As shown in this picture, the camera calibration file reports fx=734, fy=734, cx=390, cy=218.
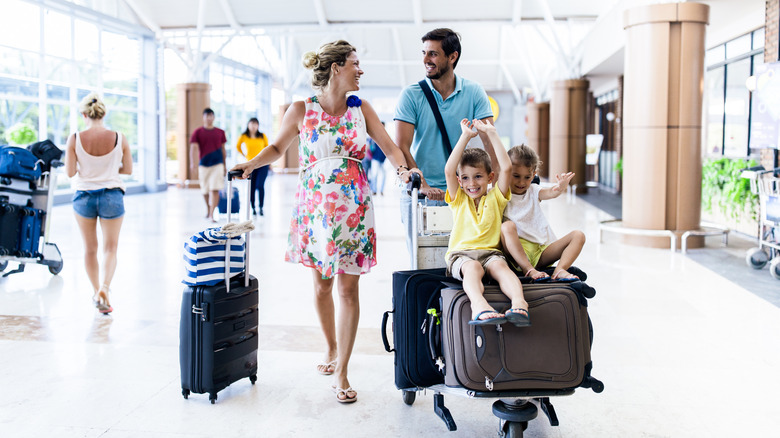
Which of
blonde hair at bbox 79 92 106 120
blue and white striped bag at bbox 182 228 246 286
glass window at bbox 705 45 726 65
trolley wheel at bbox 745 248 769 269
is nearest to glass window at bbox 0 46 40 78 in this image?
blonde hair at bbox 79 92 106 120

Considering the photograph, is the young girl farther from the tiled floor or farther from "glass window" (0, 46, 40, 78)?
"glass window" (0, 46, 40, 78)

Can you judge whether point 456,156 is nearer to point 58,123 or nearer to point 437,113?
point 437,113

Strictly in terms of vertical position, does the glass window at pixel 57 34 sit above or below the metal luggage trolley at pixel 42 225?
above

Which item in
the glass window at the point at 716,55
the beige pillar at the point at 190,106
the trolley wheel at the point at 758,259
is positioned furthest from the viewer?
the beige pillar at the point at 190,106

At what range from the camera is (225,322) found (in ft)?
12.3

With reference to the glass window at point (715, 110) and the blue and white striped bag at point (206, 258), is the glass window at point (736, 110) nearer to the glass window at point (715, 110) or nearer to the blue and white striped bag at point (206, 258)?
the glass window at point (715, 110)

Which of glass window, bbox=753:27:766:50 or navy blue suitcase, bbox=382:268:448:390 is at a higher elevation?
glass window, bbox=753:27:766:50

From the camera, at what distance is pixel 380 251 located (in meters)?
9.10

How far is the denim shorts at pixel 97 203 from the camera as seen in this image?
5.60 meters

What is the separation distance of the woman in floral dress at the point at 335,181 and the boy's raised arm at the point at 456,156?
0.37 meters

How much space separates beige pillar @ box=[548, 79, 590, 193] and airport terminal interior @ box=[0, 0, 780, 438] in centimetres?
6

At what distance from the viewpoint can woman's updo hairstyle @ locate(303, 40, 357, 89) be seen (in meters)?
3.73

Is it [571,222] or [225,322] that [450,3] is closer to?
[571,222]

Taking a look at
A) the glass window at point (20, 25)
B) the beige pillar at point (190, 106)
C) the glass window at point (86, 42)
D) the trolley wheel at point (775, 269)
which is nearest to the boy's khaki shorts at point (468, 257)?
the trolley wheel at point (775, 269)
